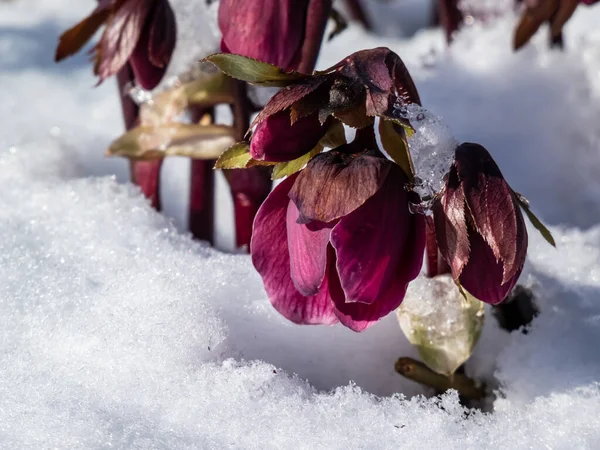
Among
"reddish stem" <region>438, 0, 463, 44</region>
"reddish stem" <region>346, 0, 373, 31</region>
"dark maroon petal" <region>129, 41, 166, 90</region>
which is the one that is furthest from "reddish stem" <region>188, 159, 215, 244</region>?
"reddish stem" <region>346, 0, 373, 31</region>

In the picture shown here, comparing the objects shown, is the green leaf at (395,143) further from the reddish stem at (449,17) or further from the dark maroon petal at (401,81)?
the reddish stem at (449,17)

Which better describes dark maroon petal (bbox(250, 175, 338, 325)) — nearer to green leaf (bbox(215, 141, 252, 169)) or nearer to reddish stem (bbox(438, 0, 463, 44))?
green leaf (bbox(215, 141, 252, 169))

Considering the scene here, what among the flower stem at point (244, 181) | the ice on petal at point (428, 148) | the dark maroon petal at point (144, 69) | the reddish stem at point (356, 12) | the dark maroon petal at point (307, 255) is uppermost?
the ice on petal at point (428, 148)

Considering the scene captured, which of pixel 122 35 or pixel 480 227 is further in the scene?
A: pixel 122 35

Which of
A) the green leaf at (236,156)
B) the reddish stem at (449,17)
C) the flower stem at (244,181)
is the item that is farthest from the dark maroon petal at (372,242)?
the reddish stem at (449,17)

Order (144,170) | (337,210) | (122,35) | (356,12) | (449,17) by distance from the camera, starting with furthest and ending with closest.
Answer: (356,12) → (449,17) → (144,170) → (122,35) → (337,210)

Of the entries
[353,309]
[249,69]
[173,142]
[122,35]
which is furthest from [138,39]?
[353,309]

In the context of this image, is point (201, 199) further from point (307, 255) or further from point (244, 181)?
point (307, 255)
